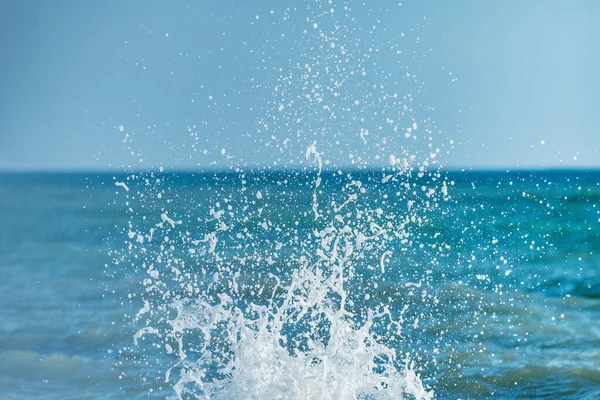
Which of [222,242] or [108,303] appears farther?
[222,242]

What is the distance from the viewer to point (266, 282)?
858 cm

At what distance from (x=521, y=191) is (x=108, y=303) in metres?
24.1

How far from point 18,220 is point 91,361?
43.7 ft

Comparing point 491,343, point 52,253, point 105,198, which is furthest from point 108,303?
point 105,198

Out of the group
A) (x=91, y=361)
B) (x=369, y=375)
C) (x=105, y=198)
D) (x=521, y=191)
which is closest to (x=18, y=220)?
(x=105, y=198)

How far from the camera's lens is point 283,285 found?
866 cm

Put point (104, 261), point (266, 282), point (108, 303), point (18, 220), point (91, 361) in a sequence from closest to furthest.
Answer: point (91, 361) → point (108, 303) → point (266, 282) → point (104, 261) → point (18, 220)

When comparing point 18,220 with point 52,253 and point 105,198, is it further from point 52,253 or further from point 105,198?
point 105,198

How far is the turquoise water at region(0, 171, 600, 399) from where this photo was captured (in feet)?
17.1

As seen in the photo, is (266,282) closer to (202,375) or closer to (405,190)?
(202,375)

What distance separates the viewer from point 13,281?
945 cm

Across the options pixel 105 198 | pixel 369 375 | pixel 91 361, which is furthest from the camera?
pixel 105 198

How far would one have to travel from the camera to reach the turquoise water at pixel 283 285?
17.1 feet

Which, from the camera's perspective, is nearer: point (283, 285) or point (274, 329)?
point (274, 329)
